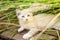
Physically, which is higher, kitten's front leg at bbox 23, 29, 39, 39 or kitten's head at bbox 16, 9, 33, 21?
kitten's head at bbox 16, 9, 33, 21

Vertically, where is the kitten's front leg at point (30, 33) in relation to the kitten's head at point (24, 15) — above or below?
below

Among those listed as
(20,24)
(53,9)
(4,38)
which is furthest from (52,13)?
(4,38)

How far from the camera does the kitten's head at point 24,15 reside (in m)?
1.01

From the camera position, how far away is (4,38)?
1.00 meters

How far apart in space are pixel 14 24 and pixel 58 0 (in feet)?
1.04

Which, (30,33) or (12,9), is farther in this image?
(12,9)

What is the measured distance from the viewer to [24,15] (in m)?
1.03

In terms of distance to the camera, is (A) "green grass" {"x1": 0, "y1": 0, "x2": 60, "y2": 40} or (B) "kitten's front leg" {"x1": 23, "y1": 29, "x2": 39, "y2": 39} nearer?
(B) "kitten's front leg" {"x1": 23, "y1": 29, "x2": 39, "y2": 39}

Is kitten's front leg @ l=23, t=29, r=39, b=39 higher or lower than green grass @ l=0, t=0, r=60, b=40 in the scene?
lower

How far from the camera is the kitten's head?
1015mm

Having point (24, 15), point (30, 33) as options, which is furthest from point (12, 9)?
point (30, 33)

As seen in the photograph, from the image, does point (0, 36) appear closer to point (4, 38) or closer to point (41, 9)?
point (4, 38)

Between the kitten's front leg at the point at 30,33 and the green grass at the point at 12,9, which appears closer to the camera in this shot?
the kitten's front leg at the point at 30,33

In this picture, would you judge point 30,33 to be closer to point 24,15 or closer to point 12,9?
point 24,15
